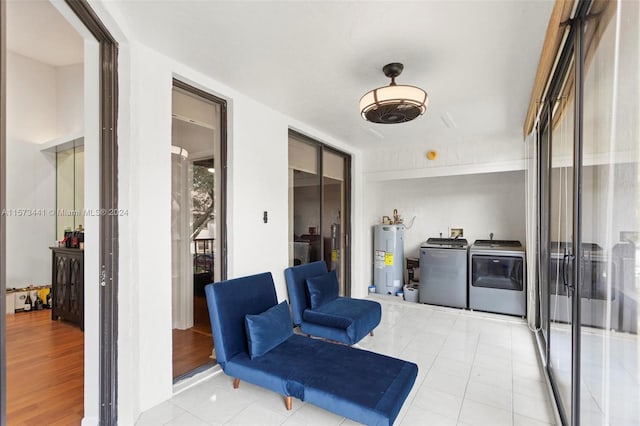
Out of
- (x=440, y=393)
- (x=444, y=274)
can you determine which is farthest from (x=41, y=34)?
(x=444, y=274)

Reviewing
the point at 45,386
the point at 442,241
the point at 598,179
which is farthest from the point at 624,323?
the point at 442,241

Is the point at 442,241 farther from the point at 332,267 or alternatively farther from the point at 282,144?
the point at 282,144

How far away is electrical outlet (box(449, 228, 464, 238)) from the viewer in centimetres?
524

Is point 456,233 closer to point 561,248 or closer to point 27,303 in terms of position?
point 561,248

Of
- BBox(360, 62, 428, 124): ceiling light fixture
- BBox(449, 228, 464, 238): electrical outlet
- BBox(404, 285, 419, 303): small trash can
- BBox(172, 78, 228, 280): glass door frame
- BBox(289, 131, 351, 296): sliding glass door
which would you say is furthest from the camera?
BBox(449, 228, 464, 238): electrical outlet

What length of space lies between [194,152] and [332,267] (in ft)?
8.59

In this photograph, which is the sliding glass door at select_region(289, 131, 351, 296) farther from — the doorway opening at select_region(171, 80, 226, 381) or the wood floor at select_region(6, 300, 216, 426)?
the wood floor at select_region(6, 300, 216, 426)

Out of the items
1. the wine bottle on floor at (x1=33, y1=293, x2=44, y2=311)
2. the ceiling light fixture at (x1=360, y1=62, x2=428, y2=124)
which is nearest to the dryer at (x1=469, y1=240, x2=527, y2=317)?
the ceiling light fixture at (x1=360, y1=62, x2=428, y2=124)

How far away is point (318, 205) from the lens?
435cm

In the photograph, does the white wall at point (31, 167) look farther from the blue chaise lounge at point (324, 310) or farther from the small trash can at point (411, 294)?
the small trash can at point (411, 294)

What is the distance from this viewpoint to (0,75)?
93 cm

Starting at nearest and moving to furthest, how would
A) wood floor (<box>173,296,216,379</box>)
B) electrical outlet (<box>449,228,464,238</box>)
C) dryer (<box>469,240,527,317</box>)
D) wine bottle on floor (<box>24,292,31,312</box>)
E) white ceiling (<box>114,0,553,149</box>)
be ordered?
white ceiling (<box>114,0,553,149</box>), wood floor (<box>173,296,216,379</box>), wine bottle on floor (<box>24,292,31,312</box>), dryer (<box>469,240,527,317</box>), electrical outlet (<box>449,228,464,238</box>)

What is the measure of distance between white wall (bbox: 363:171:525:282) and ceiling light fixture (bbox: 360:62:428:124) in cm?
300

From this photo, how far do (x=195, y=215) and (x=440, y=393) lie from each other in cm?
273
